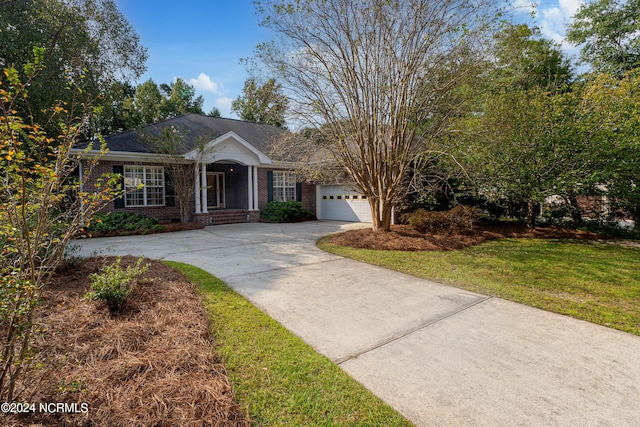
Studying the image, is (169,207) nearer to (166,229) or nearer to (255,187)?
(166,229)

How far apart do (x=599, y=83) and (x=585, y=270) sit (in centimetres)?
729

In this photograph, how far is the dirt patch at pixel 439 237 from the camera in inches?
322

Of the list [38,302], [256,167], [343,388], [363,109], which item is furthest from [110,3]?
[343,388]

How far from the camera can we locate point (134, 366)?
2572mm

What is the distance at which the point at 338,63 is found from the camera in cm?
827

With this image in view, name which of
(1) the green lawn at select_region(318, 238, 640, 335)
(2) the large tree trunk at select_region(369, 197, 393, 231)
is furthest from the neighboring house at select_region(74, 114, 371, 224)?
(1) the green lawn at select_region(318, 238, 640, 335)

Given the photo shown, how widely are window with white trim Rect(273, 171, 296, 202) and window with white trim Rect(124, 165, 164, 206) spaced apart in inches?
214

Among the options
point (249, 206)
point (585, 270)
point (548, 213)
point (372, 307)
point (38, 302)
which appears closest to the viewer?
point (38, 302)

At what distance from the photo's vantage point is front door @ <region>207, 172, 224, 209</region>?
16.3 metres

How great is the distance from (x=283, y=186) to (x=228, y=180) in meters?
3.11

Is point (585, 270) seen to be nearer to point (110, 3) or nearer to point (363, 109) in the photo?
point (363, 109)

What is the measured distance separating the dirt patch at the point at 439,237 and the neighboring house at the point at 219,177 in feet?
16.1

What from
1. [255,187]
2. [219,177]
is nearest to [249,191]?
[255,187]

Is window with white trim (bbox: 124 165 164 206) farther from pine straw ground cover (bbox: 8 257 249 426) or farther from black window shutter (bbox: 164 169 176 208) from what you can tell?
pine straw ground cover (bbox: 8 257 249 426)
